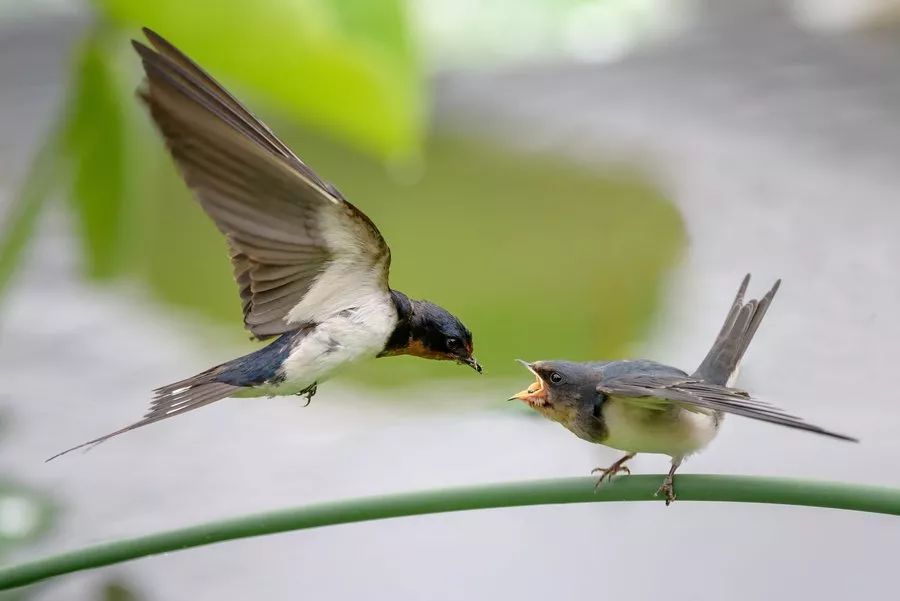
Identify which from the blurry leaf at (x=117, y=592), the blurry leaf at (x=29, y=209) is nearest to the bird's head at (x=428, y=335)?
the blurry leaf at (x=29, y=209)

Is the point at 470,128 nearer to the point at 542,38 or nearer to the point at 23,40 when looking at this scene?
the point at 542,38

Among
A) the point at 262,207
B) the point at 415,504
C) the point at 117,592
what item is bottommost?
the point at 117,592

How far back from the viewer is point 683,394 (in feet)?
1.63

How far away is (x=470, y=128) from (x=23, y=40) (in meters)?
0.71

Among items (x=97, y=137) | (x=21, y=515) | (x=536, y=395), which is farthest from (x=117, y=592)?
(x=536, y=395)

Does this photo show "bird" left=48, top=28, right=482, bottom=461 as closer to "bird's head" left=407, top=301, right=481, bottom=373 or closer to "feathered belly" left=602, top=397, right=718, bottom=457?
"bird's head" left=407, top=301, right=481, bottom=373

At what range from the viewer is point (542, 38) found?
62.1 inches

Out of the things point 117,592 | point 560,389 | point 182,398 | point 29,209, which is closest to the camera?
point 182,398

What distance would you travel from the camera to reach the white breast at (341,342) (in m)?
0.46

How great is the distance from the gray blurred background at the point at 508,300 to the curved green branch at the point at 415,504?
191 mm

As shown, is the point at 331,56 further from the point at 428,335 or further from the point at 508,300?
the point at 508,300

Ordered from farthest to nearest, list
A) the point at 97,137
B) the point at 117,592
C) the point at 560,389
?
the point at 117,592
the point at 97,137
the point at 560,389

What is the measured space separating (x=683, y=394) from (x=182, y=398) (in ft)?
0.64

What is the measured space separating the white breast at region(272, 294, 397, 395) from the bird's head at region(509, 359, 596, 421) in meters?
0.12
